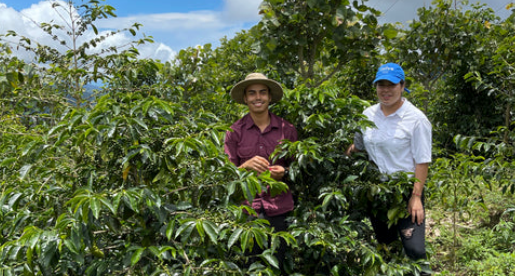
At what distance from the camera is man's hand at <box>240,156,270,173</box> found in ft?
7.24

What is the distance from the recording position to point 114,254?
71.4 inches

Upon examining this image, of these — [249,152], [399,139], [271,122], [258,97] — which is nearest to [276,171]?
[249,152]

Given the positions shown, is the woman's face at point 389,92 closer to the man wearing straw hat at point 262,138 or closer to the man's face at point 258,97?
the man wearing straw hat at point 262,138

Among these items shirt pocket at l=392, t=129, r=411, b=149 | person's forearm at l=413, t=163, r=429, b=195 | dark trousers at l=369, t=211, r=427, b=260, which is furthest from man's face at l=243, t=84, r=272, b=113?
dark trousers at l=369, t=211, r=427, b=260

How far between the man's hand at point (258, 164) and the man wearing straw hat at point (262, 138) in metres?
0.12

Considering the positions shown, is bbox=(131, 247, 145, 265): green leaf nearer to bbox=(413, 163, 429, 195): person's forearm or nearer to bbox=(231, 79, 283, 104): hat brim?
bbox=(231, 79, 283, 104): hat brim

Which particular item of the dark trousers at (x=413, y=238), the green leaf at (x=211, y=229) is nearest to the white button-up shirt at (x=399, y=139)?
the dark trousers at (x=413, y=238)

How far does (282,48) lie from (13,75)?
2.05 meters

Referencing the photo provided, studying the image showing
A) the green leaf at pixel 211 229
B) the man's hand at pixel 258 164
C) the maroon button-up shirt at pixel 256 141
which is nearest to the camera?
the green leaf at pixel 211 229

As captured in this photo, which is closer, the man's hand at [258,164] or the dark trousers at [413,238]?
the man's hand at [258,164]

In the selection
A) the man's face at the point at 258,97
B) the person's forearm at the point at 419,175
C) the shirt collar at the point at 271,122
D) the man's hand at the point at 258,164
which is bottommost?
the person's forearm at the point at 419,175

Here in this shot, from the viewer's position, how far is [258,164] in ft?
7.25

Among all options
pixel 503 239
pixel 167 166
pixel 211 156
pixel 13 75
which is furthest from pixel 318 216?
pixel 503 239

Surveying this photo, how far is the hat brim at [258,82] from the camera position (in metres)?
2.41
